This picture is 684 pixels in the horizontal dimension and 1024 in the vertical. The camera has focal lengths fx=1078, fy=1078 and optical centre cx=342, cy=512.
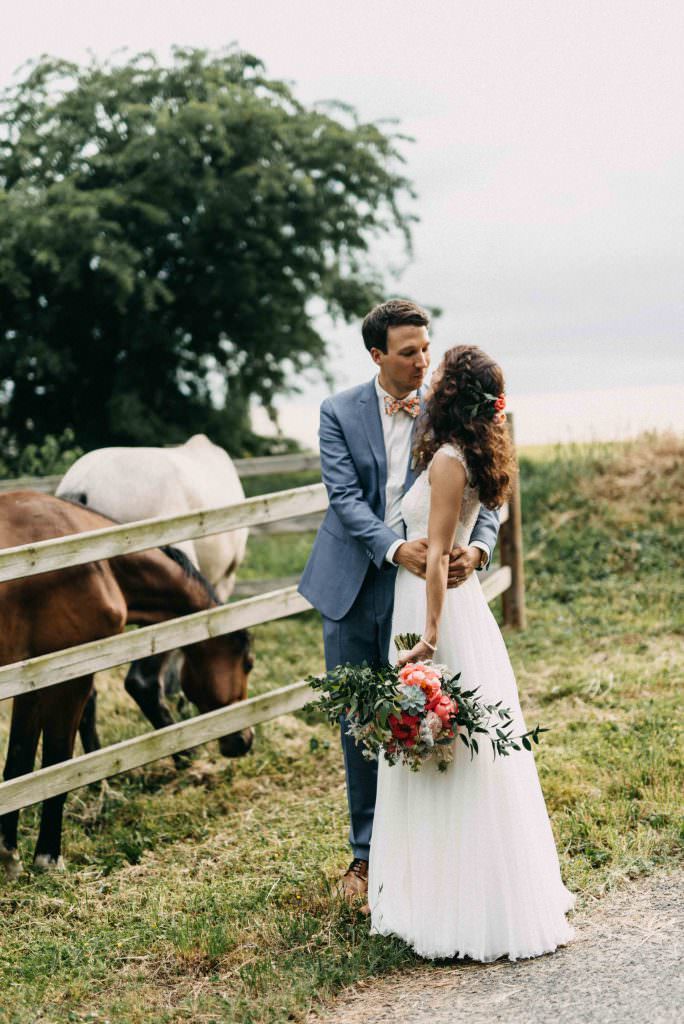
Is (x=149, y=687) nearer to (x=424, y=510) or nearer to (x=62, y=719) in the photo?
(x=62, y=719)

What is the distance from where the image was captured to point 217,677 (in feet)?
18.9

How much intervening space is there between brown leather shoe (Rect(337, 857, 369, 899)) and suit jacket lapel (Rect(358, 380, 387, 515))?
1.24 meters

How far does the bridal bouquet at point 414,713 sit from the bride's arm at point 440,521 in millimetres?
151

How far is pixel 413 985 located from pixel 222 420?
1315 cm

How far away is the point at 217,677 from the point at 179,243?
11.1 m

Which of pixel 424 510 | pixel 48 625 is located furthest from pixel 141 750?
pixel 424 510

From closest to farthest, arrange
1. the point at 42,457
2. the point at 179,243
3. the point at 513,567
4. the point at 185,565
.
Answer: the point at 185,565 → the point at 513,567 → the point at 42,457 → the point at 179,243

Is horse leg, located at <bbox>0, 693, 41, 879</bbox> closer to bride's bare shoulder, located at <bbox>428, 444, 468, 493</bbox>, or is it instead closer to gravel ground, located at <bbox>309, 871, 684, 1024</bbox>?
gravel ground, located at <bbox>309, 871, 684, 1024</bbox>

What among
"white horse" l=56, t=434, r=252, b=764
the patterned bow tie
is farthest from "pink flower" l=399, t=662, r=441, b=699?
"white horse" l=56, t=434, r=252, b=764

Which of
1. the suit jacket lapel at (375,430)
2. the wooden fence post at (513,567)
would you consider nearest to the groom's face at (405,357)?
the suit jacket lapel at (375,430)

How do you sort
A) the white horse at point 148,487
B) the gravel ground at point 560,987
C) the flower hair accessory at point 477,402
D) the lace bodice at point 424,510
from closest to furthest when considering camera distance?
1. the gravel ground at point 560,987
2. the flower hair accessory at point 477,402
3. the lace bodice at point 424,510
4. the white horse at point 148,487

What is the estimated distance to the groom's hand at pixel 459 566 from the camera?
336 centimetres

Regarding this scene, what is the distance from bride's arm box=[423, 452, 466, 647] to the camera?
10.5ft

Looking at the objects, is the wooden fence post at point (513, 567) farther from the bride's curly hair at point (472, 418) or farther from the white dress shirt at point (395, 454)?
the bride's curly hair at point (472, 418)
